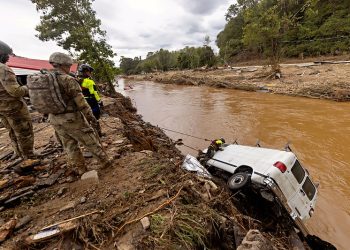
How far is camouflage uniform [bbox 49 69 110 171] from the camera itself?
3398 millimetres

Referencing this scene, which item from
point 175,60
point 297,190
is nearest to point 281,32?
point 297,190

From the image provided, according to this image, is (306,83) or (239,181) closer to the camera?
(239,181)

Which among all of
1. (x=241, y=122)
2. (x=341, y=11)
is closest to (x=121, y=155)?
(x=241, y=122)

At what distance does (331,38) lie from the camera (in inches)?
1252

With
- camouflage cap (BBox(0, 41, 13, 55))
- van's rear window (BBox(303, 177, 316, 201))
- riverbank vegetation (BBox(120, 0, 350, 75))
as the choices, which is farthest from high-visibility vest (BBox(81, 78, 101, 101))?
riverbank vegetation (BBox(120, 0, 350, 75))

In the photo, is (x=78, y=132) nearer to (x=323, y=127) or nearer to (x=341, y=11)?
(x=323, y=127)

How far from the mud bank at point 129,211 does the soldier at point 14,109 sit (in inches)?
19.4

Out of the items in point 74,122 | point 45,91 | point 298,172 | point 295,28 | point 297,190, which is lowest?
point 297,190

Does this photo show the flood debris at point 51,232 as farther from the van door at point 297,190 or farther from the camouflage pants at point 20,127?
the van door at point 297,190

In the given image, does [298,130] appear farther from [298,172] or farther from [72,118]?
[72,118]

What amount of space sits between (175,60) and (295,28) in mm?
56246

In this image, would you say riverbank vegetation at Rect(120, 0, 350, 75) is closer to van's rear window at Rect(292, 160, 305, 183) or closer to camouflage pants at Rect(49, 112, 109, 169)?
van's rear window at Rect(292, 160, 305, 183)

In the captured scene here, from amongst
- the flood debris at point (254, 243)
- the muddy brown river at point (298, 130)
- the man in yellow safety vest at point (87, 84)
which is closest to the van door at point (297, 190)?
the muddy brown river at point (298, 130)

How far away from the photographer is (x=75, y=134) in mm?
3641
